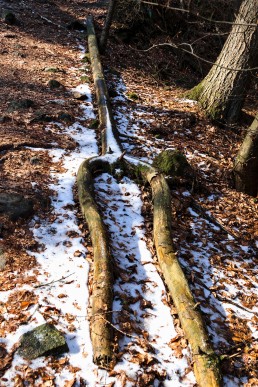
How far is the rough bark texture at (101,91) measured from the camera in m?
7.29

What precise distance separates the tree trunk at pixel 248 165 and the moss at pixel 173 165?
39.4 inches

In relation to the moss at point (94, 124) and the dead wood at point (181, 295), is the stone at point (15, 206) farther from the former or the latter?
the moss at point (94, 124)

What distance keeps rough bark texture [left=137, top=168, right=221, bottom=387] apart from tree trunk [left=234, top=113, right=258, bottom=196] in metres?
1.90

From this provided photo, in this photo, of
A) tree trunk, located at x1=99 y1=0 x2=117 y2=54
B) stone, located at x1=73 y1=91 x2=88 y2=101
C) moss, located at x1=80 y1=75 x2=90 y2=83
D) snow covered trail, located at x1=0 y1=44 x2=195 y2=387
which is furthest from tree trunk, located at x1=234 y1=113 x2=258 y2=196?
tree trunk, located at x1=99 y1=0 x2=117 y2=54

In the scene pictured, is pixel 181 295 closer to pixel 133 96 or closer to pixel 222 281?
pixel 222 281

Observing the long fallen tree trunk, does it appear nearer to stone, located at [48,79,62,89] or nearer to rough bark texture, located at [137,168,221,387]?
rough bark texture, located at [137,168,221,387]

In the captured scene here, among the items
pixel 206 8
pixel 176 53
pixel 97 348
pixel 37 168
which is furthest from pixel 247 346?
pixel 206 8

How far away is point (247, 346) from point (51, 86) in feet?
25.2

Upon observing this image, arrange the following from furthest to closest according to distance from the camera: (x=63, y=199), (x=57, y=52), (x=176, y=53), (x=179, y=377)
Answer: (x=176, y=53), (x=57, y=52), (x=63, y=199), (x=179, y=377)

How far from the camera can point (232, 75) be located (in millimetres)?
8242

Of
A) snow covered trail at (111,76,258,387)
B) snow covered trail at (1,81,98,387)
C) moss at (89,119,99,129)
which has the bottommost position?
snow covered trail at (1,81,98,387)

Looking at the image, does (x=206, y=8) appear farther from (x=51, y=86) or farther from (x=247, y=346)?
(x=247, y=346)

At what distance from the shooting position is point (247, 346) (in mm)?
3855

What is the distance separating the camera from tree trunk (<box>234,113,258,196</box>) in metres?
6.46
